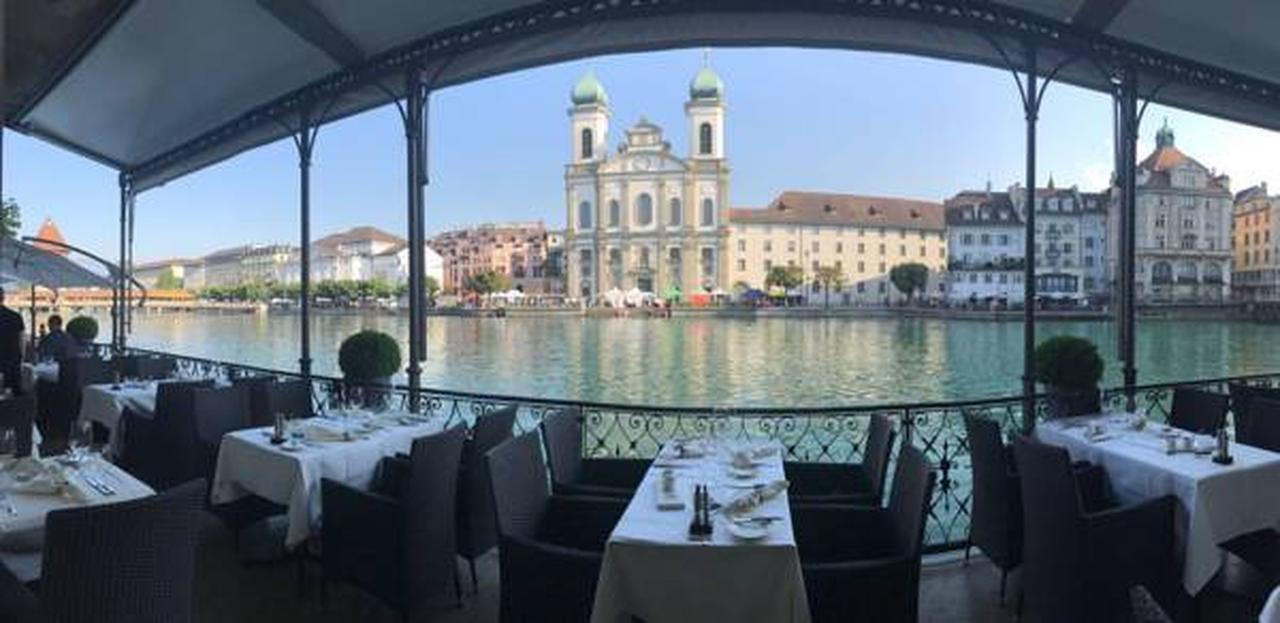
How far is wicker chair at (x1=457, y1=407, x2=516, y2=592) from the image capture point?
3.86 meters

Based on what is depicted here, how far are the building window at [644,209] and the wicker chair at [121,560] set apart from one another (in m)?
85.7

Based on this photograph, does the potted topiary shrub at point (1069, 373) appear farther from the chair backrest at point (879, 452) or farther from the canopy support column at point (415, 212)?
the canopy support column at point (415, 212)

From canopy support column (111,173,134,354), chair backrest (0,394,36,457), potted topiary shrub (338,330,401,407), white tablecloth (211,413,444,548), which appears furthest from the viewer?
canopy support column (111,173,134,354)

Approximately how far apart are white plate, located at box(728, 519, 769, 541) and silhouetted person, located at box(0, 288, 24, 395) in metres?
6.69

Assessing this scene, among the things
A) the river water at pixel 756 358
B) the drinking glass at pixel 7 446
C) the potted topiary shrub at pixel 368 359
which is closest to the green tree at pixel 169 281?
the river water at pixel 756 358

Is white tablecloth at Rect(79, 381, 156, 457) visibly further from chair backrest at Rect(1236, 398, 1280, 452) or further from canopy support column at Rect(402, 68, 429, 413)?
chair backrest at Rect(1236, 398, 1280, 452)

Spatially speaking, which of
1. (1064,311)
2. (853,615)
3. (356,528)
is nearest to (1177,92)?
(853,615)

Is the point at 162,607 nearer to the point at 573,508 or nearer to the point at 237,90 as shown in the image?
the point at 573,508

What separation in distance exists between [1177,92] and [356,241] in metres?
121

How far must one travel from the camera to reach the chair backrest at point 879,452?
12.0 ft

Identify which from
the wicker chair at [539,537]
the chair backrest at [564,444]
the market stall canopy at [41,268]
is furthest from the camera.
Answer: the market stall canopy at [41,268]

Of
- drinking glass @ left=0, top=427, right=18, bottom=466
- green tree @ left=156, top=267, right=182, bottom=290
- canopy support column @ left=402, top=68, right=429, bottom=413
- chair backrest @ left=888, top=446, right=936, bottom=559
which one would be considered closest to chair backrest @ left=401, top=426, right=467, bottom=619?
drinking glass @ left=0, top=427, right=18, bottom=466

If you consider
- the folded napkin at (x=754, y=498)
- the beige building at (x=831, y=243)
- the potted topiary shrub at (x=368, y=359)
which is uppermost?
the beige building at (x=831, y=243)

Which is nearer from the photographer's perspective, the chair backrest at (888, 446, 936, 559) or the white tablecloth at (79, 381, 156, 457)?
the chair backrest at (888, 446, 936, 559)
